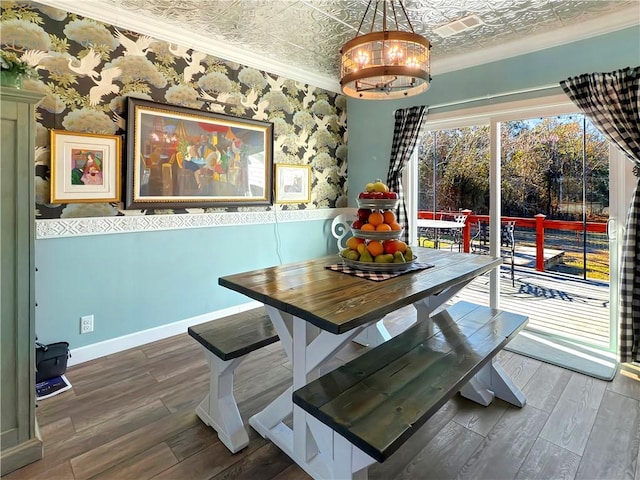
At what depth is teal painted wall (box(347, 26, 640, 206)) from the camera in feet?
8.56

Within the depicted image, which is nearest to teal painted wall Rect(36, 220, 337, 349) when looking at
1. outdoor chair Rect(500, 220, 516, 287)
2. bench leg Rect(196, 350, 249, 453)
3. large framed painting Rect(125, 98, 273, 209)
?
large framed painting Rect(125, 98, 273, 209)

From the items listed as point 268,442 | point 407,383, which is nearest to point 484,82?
point 407,383

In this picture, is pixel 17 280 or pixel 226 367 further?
pixel 226 367

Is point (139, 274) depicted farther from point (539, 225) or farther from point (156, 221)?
point (539, 225)

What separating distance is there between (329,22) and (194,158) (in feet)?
5.08

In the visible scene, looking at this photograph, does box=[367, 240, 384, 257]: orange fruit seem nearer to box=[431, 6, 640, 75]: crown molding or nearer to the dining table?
the dining table

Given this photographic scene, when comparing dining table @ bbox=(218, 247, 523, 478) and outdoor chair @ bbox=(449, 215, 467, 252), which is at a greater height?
outdoor chair @ bbox=(449, 215, 467, 252)

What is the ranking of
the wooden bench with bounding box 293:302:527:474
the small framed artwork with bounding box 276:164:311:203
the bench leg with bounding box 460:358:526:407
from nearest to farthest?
the wooden bench with bounding box 293:302:527:474
the bench leg with bounding box 460:358:526:407
the small framed artwork with bounding box 276:164:311:203

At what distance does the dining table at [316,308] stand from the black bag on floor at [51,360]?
4.62 ft

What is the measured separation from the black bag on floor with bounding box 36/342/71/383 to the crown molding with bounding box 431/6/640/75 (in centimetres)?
392

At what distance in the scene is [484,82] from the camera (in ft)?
10.6

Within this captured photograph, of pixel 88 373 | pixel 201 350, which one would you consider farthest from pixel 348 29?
pixel 88 373

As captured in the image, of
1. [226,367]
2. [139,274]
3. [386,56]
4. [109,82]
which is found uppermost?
[109,82]

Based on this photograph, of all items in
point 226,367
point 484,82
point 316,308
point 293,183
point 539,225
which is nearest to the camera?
point 316,308
